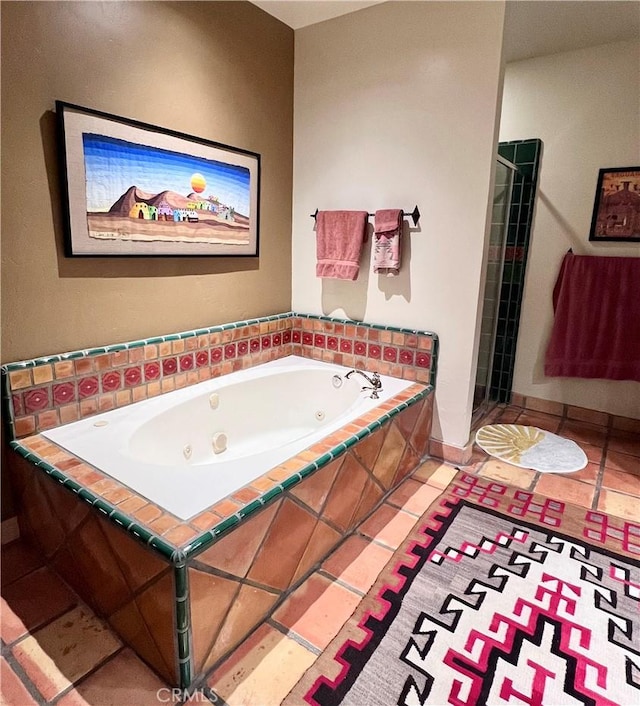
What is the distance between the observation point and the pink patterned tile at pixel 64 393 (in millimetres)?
1834

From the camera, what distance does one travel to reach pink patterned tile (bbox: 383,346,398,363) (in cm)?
268

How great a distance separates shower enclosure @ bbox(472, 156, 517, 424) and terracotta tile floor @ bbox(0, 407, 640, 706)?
127 cm

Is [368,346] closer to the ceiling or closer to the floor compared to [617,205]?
closer to the floor

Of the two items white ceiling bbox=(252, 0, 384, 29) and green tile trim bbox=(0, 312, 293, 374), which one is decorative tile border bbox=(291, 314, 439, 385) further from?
white ceiling bbox=(252, 0, 384, 29)

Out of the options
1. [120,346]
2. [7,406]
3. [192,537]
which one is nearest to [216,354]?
[120,346]

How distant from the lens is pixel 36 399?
1.77 metres

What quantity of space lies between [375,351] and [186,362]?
44.3 inches

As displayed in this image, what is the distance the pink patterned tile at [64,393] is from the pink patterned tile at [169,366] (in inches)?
17.6

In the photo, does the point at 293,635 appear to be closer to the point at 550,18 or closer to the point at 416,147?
the point at 416,147

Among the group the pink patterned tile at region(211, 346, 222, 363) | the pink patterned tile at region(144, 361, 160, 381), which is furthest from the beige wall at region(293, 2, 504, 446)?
the pink patterned tile at region(144, 361, 160, 381)

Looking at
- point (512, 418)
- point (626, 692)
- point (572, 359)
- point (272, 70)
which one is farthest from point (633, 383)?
point (272, 70)

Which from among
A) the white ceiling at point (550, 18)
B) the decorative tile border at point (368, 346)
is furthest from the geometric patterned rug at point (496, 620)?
the white ceiling at point (550, 18)

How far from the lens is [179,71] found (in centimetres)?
211

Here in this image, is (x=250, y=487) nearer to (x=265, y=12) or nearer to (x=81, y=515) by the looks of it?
(x=81, y=515)
